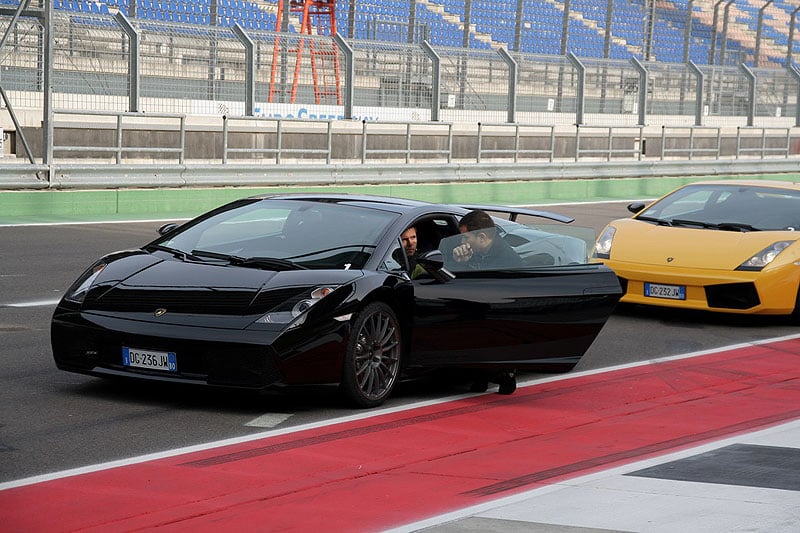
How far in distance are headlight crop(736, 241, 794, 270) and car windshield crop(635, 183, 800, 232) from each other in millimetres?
430

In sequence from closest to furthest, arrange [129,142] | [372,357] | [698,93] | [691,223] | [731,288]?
[372,357]
[731,288]
[691,223]
[129,142]
[698,93]

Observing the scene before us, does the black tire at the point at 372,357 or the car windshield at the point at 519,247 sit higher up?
the car windshield at the point at 519,247

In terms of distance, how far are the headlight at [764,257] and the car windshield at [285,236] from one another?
4.65 metres

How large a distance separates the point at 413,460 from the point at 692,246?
6122mm

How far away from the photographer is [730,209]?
12.7 metres

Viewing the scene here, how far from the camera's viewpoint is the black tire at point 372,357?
7.34 m

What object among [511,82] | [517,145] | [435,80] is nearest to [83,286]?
[435,80]

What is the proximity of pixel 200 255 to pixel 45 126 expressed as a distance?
12471mm

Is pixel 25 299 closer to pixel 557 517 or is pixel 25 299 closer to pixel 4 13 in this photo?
pixel 557 517

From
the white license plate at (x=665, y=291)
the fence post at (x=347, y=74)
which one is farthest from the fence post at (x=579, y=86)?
the white license plate at (x=665, y=291)

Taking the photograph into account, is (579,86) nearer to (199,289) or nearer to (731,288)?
(731,288)

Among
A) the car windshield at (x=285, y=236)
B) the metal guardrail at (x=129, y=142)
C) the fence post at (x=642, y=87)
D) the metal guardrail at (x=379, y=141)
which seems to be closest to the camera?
the car windshield at (x=285, y=236)

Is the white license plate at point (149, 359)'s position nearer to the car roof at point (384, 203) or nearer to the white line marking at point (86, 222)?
the car roof at point (384, 203)

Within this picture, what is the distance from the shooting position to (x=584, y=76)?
31.3m
